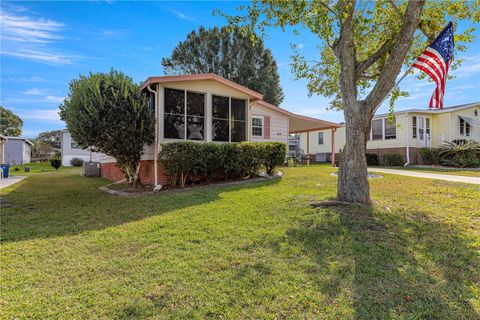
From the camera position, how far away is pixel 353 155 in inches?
229

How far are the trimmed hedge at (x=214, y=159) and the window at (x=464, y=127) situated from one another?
17510 millimetres

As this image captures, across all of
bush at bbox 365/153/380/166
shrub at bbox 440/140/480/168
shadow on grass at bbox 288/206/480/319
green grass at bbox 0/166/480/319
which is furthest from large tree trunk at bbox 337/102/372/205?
bush at bbox 365/153/380/166

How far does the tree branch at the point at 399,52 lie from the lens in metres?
5.45

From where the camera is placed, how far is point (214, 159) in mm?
9344

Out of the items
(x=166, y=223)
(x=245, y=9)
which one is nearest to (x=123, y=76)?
(x=245, y=9)

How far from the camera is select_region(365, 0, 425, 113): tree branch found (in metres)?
5.45

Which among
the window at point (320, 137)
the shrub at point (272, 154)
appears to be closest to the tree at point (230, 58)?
the window at point (320, 137)

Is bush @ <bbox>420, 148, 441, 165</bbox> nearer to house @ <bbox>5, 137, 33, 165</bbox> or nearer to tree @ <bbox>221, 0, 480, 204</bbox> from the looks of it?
tree @ <bbox>221, 0, 480, 204</bbox>

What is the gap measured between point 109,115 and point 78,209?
9.35ft

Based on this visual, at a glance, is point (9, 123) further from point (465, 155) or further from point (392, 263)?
point (465, 155)

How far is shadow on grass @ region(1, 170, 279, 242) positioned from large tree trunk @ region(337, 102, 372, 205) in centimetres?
326

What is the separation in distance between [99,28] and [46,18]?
1566 mm

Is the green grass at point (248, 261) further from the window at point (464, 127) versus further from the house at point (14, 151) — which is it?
the house at point (14, 151)

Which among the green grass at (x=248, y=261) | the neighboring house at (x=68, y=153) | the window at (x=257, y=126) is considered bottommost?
the green grass at (x=248, y=261)
